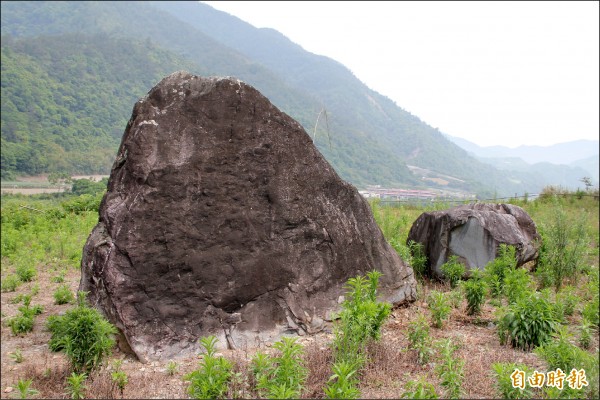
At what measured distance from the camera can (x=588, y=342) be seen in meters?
6.32

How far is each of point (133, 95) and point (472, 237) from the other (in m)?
29.6

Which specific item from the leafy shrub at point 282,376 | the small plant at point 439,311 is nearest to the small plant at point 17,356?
the leafy shrub at point 282,376

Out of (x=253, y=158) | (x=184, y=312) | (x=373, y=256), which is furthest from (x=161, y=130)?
(x=373, y=256)

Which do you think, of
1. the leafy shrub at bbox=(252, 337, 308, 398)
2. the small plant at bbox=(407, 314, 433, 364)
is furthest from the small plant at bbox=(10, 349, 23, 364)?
the small plant at bbox=(407, 314, 433, 364)

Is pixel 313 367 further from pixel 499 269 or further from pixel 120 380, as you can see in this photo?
pixel 499 269

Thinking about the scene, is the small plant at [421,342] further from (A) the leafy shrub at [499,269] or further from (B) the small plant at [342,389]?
(A) the leafy shrub at [499,269]

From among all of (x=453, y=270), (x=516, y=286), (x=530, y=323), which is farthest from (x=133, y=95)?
(x=530, y=323)

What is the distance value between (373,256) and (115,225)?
A: 13.1 feet

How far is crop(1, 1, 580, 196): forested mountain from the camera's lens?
3131 centimetres

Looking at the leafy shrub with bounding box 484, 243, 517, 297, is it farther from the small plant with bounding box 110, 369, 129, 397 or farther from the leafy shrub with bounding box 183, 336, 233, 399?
the small plant with bounding box 110, 369, 129, 397

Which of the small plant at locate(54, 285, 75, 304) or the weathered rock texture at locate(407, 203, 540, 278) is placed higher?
the weathered rock texture at locate(407, 203, 540, 278)

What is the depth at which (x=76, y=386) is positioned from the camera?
4.78 meters

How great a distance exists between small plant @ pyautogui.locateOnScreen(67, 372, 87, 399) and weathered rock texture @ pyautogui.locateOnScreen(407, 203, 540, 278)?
7.27 metres

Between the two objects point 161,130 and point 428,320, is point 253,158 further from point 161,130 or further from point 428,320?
point 428,320
